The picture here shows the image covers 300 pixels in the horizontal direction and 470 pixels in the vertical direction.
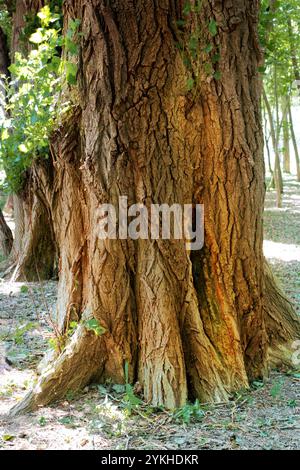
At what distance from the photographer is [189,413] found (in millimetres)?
3977

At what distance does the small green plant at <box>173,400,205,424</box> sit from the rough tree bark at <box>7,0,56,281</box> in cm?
479

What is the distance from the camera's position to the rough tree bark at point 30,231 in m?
8.52

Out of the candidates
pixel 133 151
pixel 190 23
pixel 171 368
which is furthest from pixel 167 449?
pixel 190 23

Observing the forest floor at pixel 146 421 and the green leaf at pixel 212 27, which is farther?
the green leaf at pixel 212 27

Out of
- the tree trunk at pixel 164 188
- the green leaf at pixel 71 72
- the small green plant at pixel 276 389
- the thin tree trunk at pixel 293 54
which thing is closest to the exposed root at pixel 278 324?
the small green plant at pixel 276 389

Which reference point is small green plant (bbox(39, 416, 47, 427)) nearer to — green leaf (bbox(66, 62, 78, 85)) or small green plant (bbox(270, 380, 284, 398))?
small green plant (bbox(270, 380, 284, 398))

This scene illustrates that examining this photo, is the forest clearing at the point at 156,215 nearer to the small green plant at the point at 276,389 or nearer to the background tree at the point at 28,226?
the small green plant at the point at 276,389

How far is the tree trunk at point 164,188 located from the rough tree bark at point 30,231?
13.6 ft

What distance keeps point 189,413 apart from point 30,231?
5.49 m

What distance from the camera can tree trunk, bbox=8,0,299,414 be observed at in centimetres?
415

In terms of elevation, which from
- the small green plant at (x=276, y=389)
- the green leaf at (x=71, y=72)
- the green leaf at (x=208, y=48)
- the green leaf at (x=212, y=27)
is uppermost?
the green leaf at (x=212, y=27)

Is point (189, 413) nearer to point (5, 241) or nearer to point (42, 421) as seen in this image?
point (42, 421)

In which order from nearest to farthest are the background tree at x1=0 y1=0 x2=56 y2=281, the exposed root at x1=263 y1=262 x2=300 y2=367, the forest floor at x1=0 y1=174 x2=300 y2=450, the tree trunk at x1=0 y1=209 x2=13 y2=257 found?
the forest floor at x1=0 y1=174 x2=300 y2=450 → the exposed root at x1=263 y1=262 x2=300 y2=367 → the background tree at x1=0 y1=0 x2=56 y2=281 → the tree trunk at x1=0 y1=209 x2=13 y2=257

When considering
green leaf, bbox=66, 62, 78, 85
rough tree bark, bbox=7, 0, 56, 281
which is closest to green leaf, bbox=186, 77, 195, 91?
green leaf, bbox=66, 62, 78, 85
